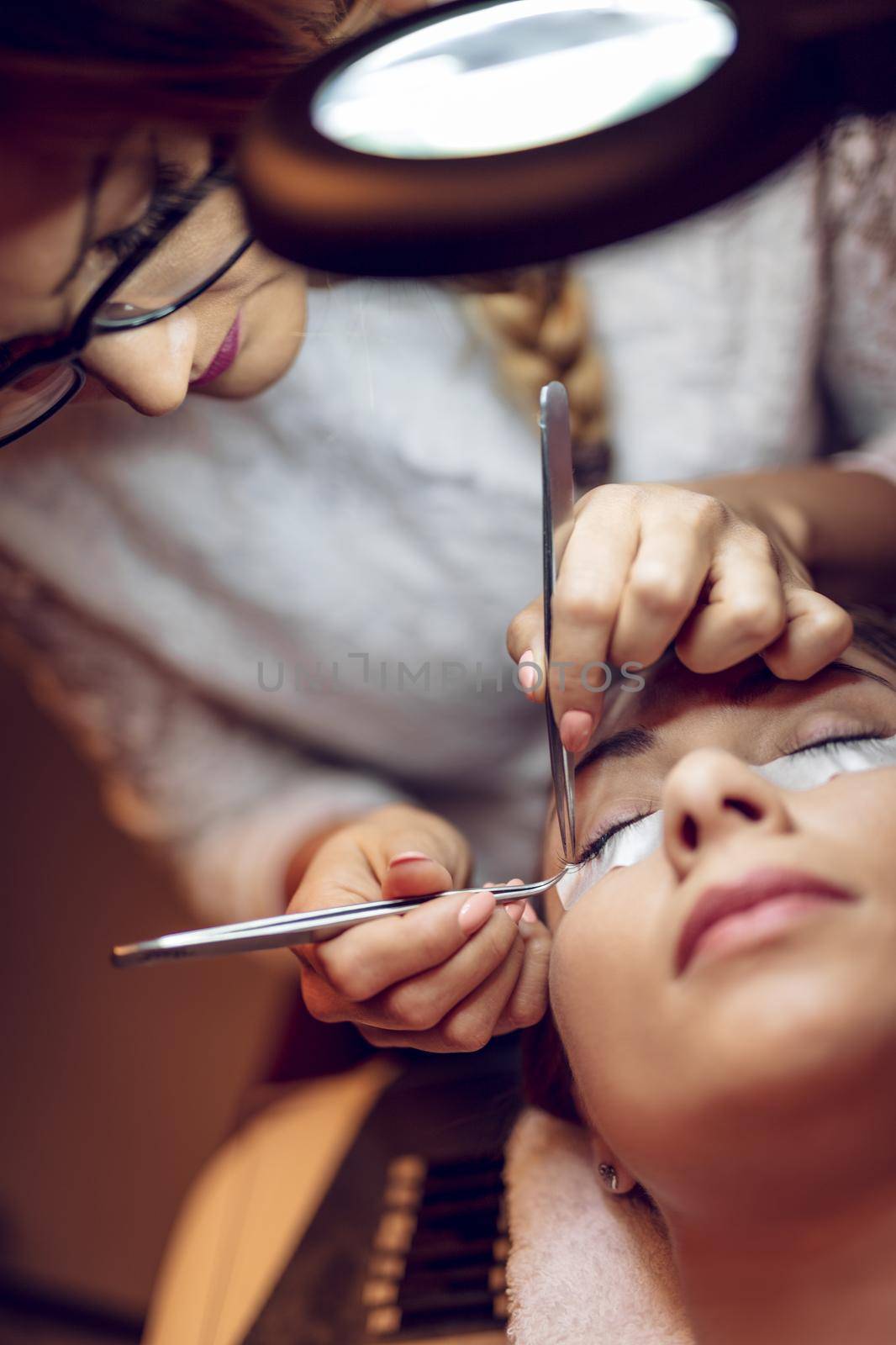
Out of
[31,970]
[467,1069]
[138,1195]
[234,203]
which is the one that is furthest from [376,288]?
[138,1195]

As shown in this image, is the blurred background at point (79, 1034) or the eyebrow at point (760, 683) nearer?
the eyebrow at point (760, 683)

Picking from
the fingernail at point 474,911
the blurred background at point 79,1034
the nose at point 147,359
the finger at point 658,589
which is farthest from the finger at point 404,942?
the blurred background at point 79,1034

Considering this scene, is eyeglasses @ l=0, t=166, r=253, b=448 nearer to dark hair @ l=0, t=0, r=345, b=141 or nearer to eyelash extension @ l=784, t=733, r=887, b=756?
dark hair @ l=0, t=0, r=345, b=141

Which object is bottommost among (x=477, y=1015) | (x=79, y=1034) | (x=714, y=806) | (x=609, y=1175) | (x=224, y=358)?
(x=79, y=1034)

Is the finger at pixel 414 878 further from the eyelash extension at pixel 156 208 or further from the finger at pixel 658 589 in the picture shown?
the eyelash extension at pixel 156 208

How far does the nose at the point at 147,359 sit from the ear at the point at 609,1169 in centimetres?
36

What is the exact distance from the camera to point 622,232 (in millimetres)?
277

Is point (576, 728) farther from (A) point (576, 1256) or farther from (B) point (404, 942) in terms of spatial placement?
(A) point (576, 1256)

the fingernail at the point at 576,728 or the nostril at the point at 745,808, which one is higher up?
Answer: the fingernail at the point at 576,728

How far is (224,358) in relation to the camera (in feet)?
1.21

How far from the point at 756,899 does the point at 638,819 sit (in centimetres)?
7

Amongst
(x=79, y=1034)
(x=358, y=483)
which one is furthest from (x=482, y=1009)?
(x=79, y=1034)

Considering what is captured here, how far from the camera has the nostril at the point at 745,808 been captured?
0.33 metres

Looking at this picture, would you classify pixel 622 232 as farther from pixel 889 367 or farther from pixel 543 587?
pixel 889 367
